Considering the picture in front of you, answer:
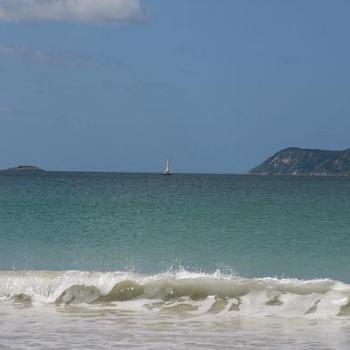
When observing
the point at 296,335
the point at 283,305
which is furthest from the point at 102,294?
the point at 296,335

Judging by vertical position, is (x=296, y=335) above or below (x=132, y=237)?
below

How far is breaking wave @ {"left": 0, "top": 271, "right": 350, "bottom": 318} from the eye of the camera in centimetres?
1631

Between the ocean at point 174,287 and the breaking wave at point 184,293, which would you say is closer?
the ocean at point 174,287

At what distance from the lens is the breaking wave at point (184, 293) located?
1631 centimetres

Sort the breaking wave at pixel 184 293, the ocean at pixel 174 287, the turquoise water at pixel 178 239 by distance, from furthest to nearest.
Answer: the turquoise water at pixel 178 239 → the breaking wave at pixel 184 293 → the ocean at pixel 174 287

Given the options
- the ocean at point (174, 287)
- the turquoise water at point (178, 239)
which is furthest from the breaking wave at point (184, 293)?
the turquoise water at point (178, 239)

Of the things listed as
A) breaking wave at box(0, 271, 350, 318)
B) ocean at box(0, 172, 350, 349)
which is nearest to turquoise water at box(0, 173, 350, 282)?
ocean at box(0, 172, 350, 349)

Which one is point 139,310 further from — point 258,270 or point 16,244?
point 16,244

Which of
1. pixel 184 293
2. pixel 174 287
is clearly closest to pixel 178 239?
pixel 174 287

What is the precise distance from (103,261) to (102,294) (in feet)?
24.4

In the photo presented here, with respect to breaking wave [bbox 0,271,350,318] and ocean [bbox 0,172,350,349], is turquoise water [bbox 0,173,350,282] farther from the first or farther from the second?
breaking wave [bbox 0,271,350,318]

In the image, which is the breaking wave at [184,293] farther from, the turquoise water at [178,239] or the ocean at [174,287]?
the turquoise water at [178,239]

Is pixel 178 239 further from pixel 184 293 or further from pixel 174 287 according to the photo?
pixel 184 293

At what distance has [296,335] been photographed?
527 inches
